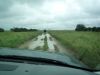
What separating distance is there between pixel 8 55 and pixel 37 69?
489 millimetres

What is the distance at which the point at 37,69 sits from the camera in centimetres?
246

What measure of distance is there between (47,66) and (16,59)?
340mm

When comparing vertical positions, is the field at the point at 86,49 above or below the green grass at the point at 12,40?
above

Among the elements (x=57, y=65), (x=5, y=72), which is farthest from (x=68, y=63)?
(x=5, y=72)

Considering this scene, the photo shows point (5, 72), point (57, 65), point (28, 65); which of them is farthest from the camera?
point (57, 65)

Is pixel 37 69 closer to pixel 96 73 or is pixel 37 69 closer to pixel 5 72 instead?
pixel 5 72

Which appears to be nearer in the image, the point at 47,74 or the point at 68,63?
the point at 47,74

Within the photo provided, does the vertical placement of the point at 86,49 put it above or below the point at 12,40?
above

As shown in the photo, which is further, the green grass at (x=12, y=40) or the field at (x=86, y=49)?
the green grass at (x=12, y=40)

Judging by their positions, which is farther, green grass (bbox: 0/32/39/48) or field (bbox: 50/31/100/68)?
green grass (bbox: 0/32/39/48)

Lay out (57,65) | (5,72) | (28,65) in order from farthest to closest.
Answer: (57,65) < (28,65) < (5,72)

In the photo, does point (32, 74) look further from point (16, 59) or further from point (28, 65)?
point (16, 59)

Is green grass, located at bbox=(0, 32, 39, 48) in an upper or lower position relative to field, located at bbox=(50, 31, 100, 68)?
lower

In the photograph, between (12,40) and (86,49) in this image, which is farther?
(12,40)
